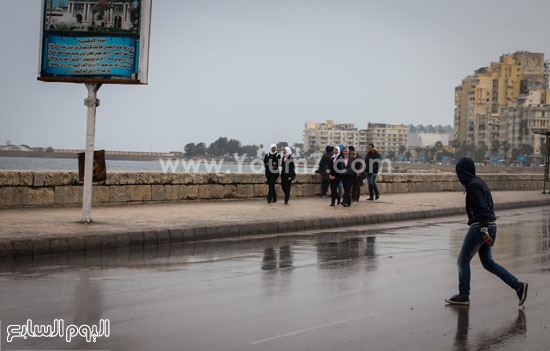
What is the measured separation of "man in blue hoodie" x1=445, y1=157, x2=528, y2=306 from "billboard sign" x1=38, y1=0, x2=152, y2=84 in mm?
8150

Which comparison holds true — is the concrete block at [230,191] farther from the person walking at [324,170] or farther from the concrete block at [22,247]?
the concrete block at [22,247]

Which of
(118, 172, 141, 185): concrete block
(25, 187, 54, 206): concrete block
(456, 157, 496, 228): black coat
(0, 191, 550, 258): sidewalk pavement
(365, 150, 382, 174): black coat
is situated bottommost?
(0, 191, 550, 258): sidewalk pavement

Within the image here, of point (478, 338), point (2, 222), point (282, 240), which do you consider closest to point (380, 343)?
point (478, 338)

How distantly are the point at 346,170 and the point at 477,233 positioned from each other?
1397 cm

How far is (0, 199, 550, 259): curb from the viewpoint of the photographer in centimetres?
1170

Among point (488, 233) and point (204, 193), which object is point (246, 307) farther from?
point (204, 193)

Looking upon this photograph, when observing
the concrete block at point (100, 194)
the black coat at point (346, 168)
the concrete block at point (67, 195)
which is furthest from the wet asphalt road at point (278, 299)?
the black coat at point (346, 168)

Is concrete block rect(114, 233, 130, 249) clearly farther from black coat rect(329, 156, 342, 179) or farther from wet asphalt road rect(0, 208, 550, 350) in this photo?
black coat rect(329, 156, 342, 179)

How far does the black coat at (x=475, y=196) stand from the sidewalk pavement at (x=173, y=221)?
6627 millimetres

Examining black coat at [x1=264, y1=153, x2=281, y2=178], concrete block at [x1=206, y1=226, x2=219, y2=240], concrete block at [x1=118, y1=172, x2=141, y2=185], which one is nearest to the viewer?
concrete block at [x1=206, y1=226, x2=219, y2=240]

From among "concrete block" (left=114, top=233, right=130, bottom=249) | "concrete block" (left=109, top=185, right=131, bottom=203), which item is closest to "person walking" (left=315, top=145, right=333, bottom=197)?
"concrete block" (left=109, top=185, right=131, bottom=203)

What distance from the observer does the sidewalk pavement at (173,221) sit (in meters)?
12.4

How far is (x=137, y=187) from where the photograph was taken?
2033 cm

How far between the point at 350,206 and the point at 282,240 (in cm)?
832
